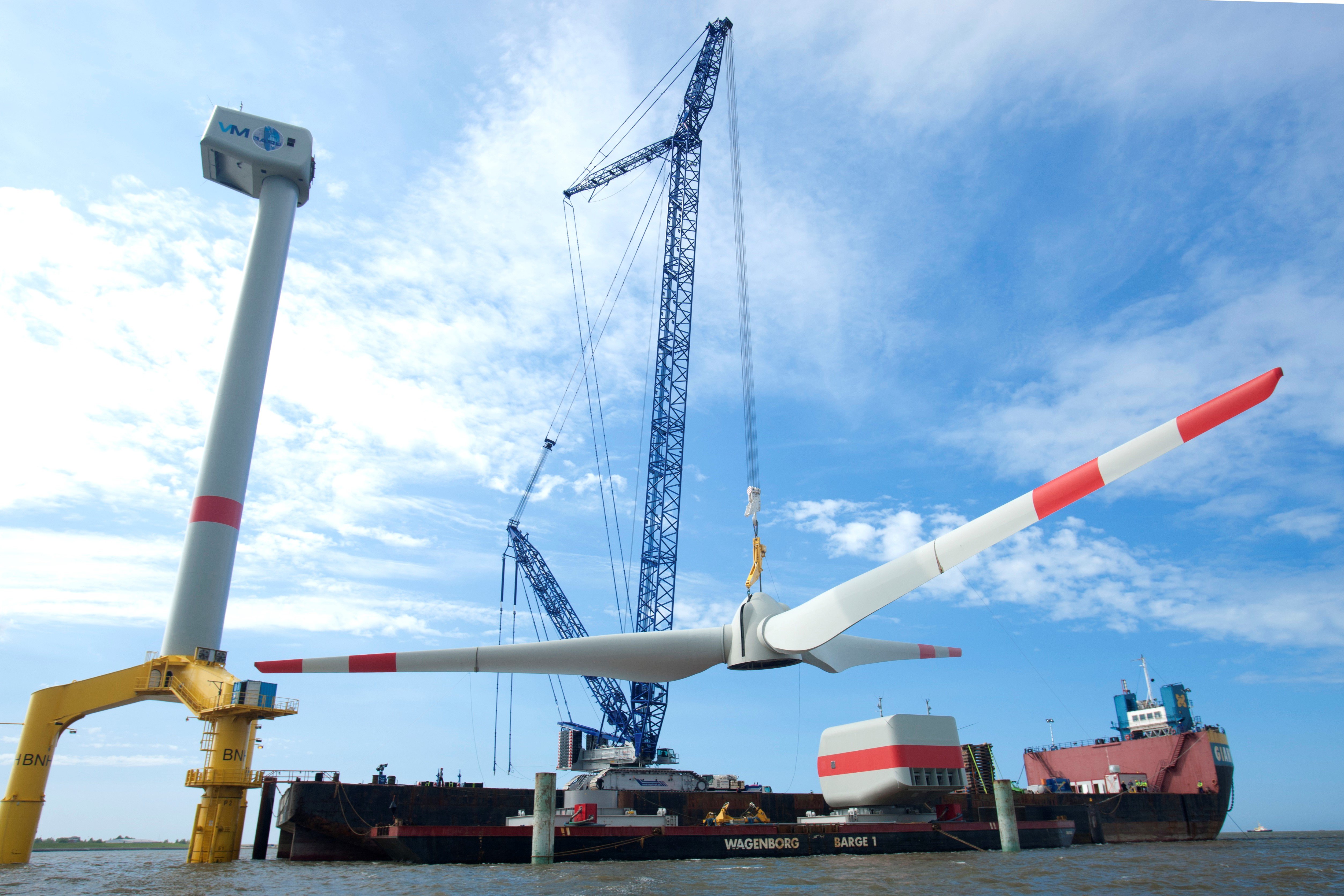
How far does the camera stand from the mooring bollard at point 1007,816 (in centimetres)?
4341

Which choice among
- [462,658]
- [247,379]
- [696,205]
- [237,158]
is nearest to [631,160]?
[696,205]

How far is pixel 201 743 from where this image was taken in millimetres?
37094

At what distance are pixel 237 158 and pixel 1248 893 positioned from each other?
62992 millimetres

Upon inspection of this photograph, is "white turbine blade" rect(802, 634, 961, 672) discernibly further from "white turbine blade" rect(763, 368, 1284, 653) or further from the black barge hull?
the black barge hull

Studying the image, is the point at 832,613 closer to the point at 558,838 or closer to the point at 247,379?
the point at 558,838

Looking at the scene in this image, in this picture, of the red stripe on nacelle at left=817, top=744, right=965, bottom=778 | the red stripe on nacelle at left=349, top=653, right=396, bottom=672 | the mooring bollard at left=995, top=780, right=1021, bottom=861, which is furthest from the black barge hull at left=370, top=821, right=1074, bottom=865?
the red stripe on nacelle at left=349, top=653, right=396, bottom=672

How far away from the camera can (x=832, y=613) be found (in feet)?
45.3

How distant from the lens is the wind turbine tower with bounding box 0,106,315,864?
36125 mm

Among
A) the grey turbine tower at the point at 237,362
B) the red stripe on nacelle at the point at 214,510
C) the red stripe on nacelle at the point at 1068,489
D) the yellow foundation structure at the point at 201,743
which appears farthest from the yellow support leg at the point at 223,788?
the red stripe on nacelle at the point at 1068,489

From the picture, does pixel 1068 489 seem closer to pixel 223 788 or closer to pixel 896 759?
pixel 896 759

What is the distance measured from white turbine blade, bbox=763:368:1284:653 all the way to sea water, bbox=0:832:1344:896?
44.2 feet

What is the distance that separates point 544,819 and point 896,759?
1951 centimetres

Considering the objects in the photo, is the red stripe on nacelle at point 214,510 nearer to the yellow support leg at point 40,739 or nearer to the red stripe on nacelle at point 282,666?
the yellow support leg at point 40,739

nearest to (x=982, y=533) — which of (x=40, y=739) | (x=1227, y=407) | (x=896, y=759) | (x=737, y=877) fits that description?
(x=1227, y=407)
